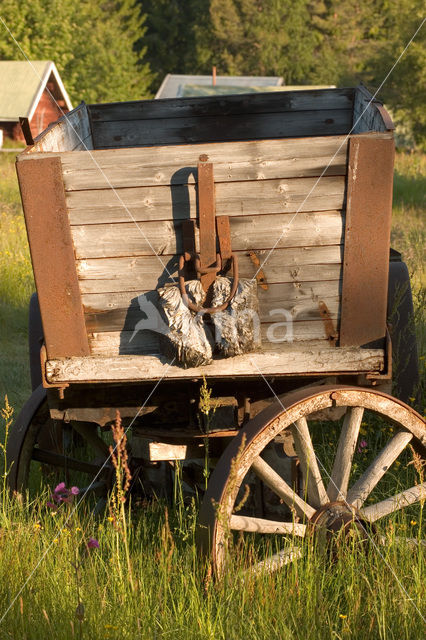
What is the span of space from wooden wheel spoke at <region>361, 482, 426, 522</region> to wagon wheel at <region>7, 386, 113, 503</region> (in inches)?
48.7

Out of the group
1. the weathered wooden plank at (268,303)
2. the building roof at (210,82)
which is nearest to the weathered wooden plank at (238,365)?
the weathered wooden plank at (268,303)

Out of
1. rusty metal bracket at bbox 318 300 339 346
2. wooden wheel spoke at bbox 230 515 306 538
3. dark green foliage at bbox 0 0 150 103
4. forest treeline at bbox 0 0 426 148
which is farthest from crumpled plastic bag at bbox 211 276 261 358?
dark green foliage at bbox 0 0 150 103

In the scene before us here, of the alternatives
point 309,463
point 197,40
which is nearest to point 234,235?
point 309,463

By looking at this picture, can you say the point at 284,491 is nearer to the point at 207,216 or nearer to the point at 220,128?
Answer: the point at 207,216

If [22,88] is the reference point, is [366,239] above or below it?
below

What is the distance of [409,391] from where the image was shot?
4188 mm

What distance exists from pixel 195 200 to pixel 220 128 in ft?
8.01

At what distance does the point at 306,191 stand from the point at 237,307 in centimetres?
50

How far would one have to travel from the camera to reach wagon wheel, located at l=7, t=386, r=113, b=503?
3676mm

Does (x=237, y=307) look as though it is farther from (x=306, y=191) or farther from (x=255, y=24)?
(x=255, y=24)

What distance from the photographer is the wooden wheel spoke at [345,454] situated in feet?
9.68

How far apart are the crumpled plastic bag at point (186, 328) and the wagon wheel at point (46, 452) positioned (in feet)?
2.87

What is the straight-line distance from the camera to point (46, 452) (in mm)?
3811

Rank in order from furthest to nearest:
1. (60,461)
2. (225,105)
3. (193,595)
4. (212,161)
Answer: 1. (225,105)
2. (60,461)
3. (212,161)
4. (193,595)
